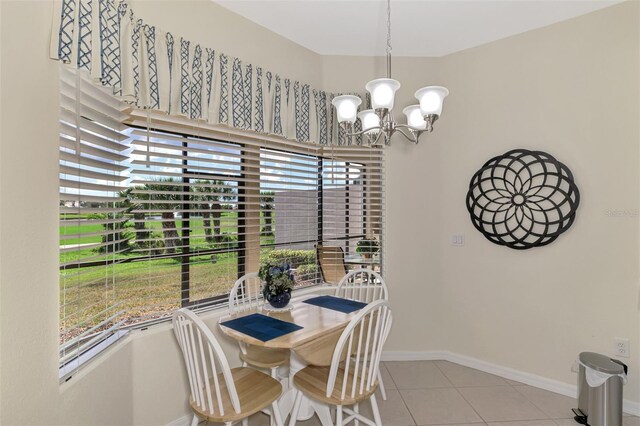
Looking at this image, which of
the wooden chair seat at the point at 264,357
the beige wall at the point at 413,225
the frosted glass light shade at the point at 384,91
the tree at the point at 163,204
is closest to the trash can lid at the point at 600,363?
the beige wall at the point at 413,225

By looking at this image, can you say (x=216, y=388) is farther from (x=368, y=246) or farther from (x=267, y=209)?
(x=368, y=246)

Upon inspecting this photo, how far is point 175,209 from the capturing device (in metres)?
2.16

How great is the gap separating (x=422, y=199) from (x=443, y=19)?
4.94 feet

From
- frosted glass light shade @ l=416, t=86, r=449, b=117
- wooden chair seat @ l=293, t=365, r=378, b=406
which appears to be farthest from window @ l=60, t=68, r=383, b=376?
frosted glass light shade @ l=416, t=86, r=449, b=117

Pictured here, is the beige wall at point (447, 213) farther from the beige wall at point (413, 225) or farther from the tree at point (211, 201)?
the tree at point (211, 201)

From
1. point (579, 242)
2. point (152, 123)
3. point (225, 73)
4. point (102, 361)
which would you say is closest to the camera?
point (102, 361)

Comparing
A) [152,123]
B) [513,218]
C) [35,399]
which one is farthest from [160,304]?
[513,218]

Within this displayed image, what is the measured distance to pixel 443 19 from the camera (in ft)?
8.50

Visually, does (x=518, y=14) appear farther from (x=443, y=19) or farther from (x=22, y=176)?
(x=22, y=176)

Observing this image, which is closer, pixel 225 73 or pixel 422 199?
pixel 225 73

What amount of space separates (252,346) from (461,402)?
5.26 ft

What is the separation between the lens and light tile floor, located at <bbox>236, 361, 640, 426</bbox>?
2240 millimetres

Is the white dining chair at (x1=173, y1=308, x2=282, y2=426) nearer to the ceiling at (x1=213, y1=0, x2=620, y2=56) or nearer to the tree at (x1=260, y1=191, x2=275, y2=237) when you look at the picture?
the tree at (x1=260, y1=191, x2=275, y2=237)

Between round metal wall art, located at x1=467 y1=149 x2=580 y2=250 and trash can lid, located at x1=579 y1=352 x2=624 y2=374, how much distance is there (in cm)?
83
